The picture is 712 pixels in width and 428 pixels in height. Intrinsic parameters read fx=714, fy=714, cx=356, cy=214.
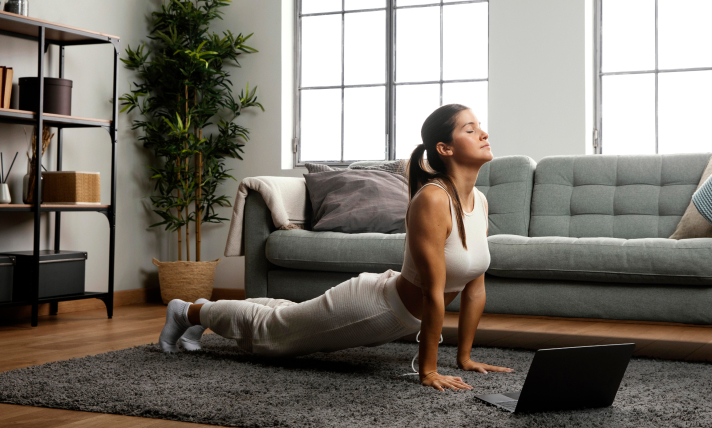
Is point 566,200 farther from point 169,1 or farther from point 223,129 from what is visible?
point 169,1

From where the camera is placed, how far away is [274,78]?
4875mm

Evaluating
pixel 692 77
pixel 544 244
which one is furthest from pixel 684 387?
pixel 692 77

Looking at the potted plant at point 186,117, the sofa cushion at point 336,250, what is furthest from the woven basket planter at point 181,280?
the sofa cushion at point 336,250

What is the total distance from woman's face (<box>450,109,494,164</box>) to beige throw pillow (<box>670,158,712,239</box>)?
150cm

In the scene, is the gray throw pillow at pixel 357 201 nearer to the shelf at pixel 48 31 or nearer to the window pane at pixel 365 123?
the window pane at pixel 365 123

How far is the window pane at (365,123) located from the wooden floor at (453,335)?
5.14 ft

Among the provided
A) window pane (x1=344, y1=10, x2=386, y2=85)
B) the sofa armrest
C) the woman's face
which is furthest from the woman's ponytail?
window pane (x1=344, y1=10, x2=386, y2=85)

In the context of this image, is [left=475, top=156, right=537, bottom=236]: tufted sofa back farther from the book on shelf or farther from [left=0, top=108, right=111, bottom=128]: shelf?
the book on shelf

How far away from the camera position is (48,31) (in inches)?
145

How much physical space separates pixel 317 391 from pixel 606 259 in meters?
1.40

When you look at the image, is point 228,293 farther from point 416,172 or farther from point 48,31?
point 416,172

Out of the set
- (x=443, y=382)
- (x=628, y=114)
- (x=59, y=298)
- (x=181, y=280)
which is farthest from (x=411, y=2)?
(x=443, y=382)

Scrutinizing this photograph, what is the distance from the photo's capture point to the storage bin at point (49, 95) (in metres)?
3.52

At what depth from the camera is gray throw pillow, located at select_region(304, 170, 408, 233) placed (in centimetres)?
345
